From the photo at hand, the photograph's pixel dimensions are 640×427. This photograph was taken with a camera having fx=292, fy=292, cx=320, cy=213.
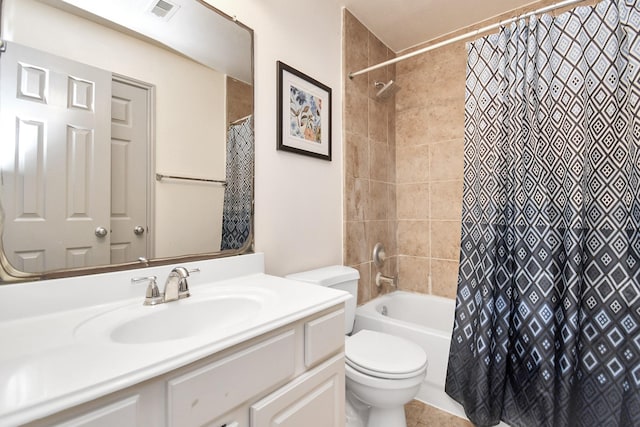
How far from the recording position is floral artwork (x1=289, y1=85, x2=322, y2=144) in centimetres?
154

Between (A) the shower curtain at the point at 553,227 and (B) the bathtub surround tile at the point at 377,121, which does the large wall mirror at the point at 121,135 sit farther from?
(A) the shower curtain at the point at 553,227

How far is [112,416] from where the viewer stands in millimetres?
494

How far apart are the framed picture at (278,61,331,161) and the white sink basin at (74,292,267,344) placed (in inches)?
31.9

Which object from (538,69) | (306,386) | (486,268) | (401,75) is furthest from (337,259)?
(401,75)

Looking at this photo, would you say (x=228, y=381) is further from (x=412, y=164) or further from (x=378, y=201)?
(x=412, y=164)

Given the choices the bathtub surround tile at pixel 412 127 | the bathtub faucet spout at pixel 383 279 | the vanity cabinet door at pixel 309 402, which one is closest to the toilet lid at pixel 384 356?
the vanity cabinet door at pixel 309 402

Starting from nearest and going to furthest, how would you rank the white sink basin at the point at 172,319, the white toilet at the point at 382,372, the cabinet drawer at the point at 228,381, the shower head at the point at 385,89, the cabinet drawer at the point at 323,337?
1. the cabinet drawer at the point at 228,381
2. the white sink basin at the point at 172,319
3. the cabinet drawer at the point at 323,337
4. the white toilet at the point at 382,372
5. the shower head at the point at 385,89

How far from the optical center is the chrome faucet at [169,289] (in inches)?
35.5

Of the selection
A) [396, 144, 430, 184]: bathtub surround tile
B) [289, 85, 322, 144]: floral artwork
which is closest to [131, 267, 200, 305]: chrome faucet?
[289, 85, 322, 144]: floral artwork

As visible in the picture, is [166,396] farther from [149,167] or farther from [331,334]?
[149,167]

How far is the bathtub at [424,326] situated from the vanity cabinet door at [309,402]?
742 mm

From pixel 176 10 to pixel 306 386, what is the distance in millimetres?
1405

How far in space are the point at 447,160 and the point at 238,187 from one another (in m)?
1.60

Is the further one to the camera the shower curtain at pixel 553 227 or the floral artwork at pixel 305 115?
the floral artwork at pixel 305 115
